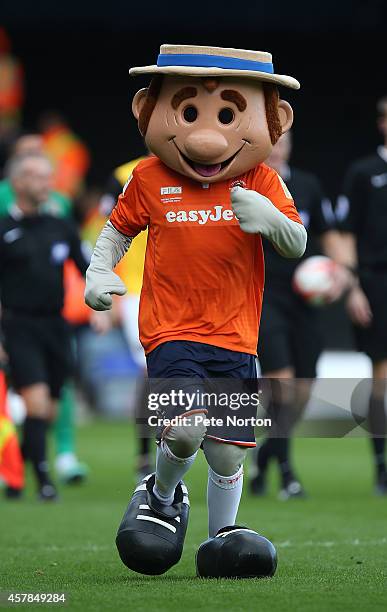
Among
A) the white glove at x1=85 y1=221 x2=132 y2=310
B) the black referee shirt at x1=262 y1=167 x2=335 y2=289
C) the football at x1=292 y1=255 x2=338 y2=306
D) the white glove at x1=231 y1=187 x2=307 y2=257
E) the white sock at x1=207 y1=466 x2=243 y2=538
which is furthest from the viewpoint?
the black referee shirt at x1=262 y1=167 x2=335 y2=289

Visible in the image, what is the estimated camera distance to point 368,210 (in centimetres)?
959

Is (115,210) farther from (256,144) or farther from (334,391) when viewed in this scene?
(334,391)

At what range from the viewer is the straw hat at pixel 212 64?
554 centimetres

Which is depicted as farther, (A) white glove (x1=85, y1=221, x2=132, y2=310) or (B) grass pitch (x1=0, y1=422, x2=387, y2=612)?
(A) white glove (x1=85, y1=221, x2=132, y2=310)

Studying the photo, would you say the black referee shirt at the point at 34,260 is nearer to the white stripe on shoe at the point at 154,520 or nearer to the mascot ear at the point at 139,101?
the mascot ear at the point at 139,101

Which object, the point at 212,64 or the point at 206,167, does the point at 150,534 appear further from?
the point at 212,64

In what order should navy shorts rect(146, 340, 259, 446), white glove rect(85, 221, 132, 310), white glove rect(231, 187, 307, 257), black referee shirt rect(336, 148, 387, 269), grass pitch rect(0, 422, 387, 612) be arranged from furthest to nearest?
black referee shirt rect(336, 148, 387, 269)
white glove rect(85, 221, 132, 310)
navy shorts rect(146, 340, 259, 446)
white glove rect(231, 187, 307, 257)
grass pitch rect(0, 422, 387, 612)

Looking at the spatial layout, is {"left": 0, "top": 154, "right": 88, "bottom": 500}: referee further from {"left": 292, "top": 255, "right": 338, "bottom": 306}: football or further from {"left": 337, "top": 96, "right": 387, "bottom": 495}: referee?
{"left": 337, "top": 96, "right": 387, "bottom": 495}: referee

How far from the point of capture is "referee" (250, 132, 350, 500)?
9258 mm

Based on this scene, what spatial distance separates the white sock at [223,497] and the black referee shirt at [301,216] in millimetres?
3676

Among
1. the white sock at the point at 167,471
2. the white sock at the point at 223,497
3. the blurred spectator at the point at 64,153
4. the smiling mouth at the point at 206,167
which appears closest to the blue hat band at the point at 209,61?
the smiling mouth at the point at 206,167

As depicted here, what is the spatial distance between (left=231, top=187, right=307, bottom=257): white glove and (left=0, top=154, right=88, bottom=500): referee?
13.8 ft

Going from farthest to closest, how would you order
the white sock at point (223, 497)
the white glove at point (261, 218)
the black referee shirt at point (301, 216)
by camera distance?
the black referee shirt at point (301, 216) < the white sock at point (223, 497) < the white glove at point (261, 218)

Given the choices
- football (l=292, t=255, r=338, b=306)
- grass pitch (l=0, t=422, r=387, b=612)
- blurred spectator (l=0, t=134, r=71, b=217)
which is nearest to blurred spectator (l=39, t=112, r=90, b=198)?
blurred spectator (l=0, t=134, r=71, b=217)
